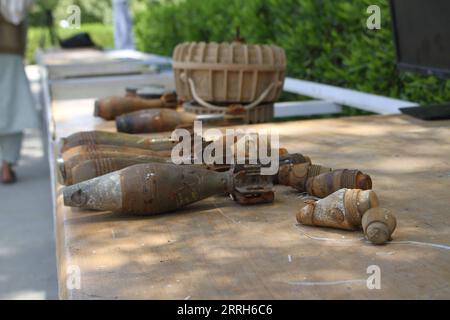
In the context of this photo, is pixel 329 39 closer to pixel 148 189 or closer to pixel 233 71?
pixel 233 71

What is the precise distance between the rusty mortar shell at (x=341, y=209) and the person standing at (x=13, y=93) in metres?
4.83

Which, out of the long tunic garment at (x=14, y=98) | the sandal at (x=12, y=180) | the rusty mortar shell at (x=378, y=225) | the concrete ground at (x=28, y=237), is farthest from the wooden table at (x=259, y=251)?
the sandal at (x=12, y=180)

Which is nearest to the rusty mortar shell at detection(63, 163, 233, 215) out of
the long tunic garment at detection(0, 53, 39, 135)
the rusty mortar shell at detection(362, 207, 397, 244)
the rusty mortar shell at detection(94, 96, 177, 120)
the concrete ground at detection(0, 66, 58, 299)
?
the rusty mortar shell at detection(362, 207, 397, 244)

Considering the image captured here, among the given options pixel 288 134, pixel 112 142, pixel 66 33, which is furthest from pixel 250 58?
pixel 66 33

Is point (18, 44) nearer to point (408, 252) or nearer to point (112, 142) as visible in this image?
point (112, 142)

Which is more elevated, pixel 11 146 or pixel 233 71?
pixel 233 71

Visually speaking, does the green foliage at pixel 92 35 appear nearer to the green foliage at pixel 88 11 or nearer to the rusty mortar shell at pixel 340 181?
the green foliage at pixel 88 11

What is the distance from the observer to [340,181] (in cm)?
185

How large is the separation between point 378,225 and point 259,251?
0.26 meters

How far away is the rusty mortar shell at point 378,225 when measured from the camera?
5.08 feet

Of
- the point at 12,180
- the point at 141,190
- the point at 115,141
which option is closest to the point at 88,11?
the point at 12,180

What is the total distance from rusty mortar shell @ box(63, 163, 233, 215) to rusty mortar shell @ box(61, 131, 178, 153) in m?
0.50

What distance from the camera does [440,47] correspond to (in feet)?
10.7
